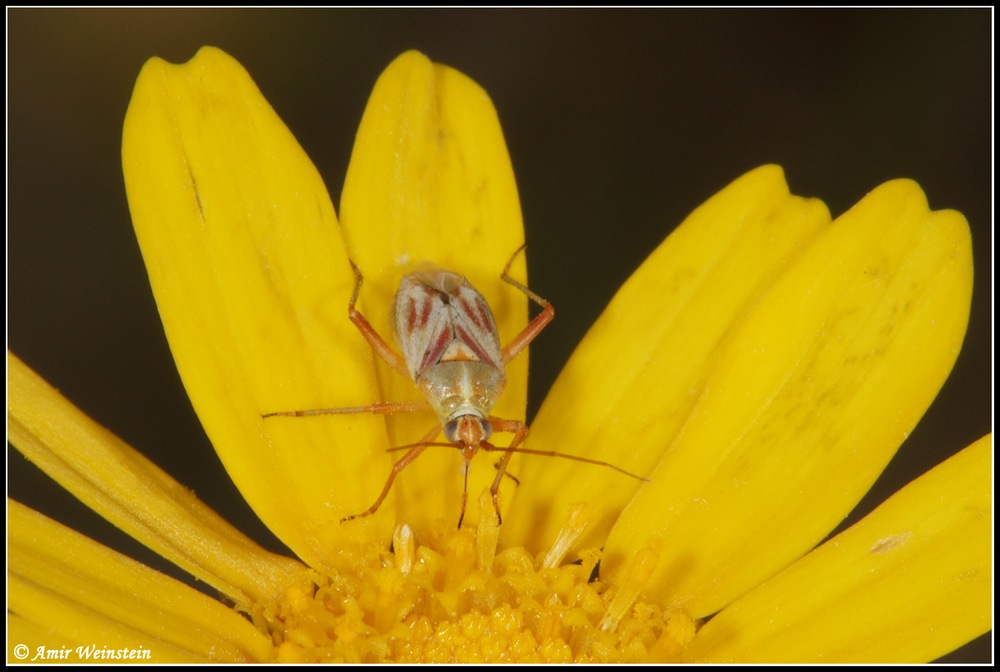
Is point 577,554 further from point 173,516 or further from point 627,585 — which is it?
point 173,516

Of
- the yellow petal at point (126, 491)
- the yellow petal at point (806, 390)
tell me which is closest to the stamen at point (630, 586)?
the yellow petal at point (806, 390)

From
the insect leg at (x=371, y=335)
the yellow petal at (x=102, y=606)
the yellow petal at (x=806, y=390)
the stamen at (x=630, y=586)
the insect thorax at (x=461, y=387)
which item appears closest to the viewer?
the yellow petal at (x=102, y=606)

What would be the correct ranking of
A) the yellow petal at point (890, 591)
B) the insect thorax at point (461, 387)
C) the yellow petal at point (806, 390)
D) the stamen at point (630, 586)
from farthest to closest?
the insect thorax at point (461, 387) < the yellow petal at point (806, 390) < the stamen at point (630, 586) < the yellow petal at point (890, 591)

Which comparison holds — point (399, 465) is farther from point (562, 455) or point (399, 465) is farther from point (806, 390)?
point (806, 390)

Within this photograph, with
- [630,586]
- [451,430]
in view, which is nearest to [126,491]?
[451,430]

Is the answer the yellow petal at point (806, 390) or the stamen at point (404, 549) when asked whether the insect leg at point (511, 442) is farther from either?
the yellow petal at point (806, 390)

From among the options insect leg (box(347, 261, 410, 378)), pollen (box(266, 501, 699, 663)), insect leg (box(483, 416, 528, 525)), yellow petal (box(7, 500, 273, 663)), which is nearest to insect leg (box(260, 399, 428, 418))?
insect leg (box(347, 261, 410, 378))

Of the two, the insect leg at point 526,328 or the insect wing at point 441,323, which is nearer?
the insect wing at point 441,323

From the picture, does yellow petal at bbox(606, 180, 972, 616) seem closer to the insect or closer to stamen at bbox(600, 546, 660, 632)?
stamen at bbox(600, 546, 660, 632)
